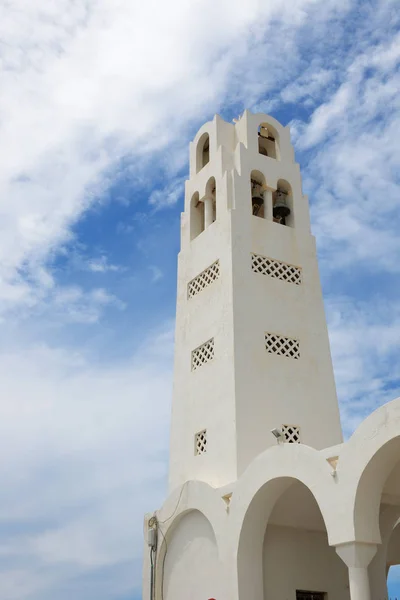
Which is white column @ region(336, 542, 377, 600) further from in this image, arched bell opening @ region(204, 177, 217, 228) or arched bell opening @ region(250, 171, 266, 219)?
arched bell opening @ region(204, 177, 217, 228)

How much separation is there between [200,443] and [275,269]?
3970 millimetres

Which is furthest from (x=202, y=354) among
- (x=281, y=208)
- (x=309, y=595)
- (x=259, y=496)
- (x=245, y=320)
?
(x=309, y=595)

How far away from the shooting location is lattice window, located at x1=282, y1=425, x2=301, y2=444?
39.6 feet

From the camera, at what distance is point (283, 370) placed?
12664 mm

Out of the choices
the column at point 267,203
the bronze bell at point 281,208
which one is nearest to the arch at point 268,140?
the bronze bell at point 281,208

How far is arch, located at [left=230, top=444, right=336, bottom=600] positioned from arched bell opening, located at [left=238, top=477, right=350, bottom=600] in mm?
14

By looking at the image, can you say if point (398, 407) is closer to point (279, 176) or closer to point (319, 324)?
point (319, 324)

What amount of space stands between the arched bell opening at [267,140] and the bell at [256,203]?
1.71 metres

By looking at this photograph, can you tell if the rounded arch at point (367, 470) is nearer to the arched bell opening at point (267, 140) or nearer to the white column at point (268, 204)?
the white column at point (268, 204)

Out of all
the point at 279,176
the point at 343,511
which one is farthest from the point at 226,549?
the point at 279,176

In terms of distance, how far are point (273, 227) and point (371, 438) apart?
686cm

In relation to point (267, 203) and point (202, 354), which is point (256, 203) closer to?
point (267, 203)

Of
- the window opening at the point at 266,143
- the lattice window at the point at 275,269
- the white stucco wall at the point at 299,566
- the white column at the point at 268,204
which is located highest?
the window opening at the point at 266,143

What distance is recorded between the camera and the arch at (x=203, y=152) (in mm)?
16578
